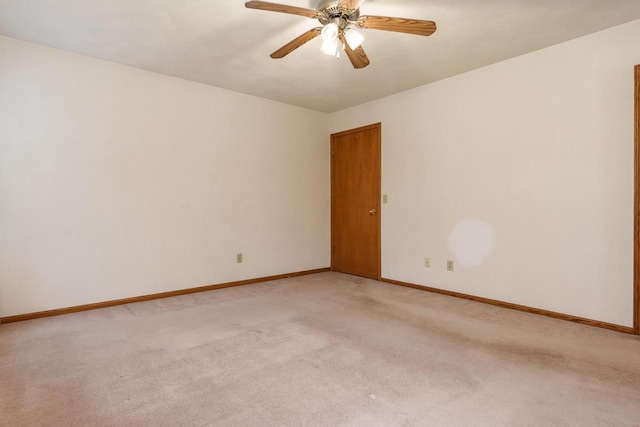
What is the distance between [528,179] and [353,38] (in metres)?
2.16

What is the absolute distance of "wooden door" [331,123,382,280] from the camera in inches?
184

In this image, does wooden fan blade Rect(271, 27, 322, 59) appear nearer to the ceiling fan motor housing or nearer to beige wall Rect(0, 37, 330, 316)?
the ceiling fan motor housing

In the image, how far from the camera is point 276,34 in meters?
2.80

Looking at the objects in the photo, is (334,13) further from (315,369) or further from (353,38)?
(315,369)

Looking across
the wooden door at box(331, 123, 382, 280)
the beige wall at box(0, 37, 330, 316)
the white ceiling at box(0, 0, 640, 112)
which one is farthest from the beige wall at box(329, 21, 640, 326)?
the beige wall at box(0, 37, 330, 316)

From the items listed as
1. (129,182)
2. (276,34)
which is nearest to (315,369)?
(276,34)

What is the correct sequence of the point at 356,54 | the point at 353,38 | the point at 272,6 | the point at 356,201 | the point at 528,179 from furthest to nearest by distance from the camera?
the point at 356,201 → the point at 528,179 → the point at 356,54 → the point at 353,38 → the point at 272,6

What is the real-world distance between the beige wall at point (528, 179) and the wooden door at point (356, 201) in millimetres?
364

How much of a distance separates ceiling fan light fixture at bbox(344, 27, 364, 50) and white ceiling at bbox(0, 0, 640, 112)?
0.28 metres

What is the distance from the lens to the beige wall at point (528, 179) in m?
2.76

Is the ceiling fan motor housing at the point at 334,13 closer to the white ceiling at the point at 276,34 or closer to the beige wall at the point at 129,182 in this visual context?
the white ceiling at the point at 276,34

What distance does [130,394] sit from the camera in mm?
1799

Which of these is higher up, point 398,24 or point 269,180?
point 398,24

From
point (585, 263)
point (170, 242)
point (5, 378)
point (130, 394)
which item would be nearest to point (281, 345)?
point (130, 394)
